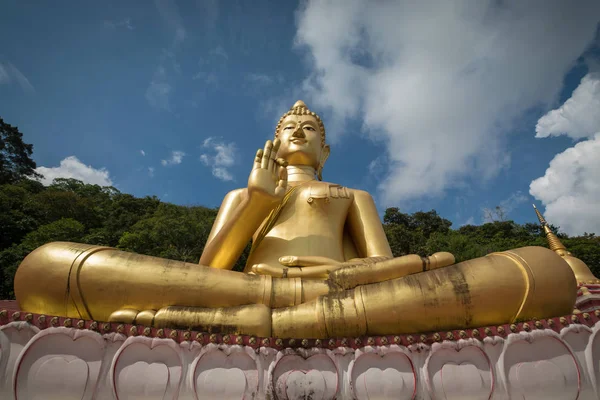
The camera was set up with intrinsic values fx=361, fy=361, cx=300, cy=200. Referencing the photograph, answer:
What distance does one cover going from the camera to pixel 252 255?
398 cm

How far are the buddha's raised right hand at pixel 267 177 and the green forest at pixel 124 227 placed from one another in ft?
37.4

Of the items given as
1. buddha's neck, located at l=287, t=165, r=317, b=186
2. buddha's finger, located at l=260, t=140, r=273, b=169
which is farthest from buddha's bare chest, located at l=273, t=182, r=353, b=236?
buddha's finger, located at l=260, t=140, r=273, b=169

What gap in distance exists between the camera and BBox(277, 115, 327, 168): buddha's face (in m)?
5.06

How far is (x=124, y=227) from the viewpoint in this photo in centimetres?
2427

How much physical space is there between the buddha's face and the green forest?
33.1 ft

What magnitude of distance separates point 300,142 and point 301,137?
0.07 metres

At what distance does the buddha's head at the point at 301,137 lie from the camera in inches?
199

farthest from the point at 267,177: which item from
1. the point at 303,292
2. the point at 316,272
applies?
the point at 303,292

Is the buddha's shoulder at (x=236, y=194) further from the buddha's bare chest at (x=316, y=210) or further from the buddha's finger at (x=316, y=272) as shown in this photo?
the buddha's finger at (x=316, y=272)

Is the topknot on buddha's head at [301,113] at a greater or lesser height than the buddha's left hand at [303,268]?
greater

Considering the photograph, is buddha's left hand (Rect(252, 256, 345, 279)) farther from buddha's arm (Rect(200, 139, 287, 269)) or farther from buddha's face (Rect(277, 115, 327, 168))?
buddha's face (Rect(277, 115, 327, 168))

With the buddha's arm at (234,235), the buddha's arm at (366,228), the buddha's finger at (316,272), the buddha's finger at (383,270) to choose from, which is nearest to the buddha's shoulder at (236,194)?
the buddha's arm at (234,235)

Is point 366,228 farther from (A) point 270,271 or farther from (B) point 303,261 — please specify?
(A) point 270,271

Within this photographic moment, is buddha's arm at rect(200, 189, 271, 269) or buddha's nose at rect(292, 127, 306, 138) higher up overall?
buddha's nose at rect(292, 127, 306, 138)
